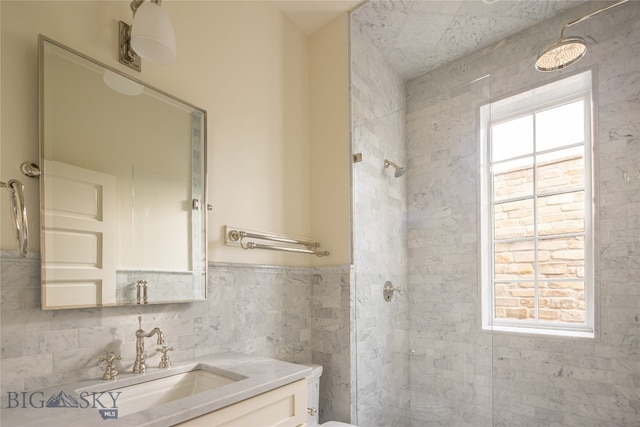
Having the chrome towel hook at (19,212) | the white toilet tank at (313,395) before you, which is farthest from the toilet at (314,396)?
the chrome towel hook at (19,212)

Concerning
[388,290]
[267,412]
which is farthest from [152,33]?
[388,290]

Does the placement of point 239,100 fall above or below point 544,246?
above

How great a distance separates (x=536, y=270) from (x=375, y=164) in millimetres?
1244

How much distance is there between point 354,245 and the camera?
2.07 metres

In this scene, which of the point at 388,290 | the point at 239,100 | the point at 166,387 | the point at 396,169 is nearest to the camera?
the point at 166,387

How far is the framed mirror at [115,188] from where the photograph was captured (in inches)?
44.5

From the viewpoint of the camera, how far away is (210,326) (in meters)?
1.61

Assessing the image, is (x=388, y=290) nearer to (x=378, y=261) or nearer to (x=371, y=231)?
(x=378, y=261)

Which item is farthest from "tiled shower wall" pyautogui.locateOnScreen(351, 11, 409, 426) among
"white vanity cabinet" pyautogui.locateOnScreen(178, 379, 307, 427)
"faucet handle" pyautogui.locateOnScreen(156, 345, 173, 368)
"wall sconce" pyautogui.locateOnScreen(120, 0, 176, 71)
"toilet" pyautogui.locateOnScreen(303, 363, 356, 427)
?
"wall sconce" pyautogui.locateOnScreen(120, 0, 176, 71)

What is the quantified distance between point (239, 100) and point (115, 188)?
0.83 metres

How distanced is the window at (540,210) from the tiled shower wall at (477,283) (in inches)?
4.5

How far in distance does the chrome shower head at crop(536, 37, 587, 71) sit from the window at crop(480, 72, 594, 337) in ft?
1.13

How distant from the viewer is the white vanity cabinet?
1021 mm

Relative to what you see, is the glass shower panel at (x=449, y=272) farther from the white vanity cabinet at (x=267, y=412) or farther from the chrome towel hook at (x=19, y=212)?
the chrome towel hook at (x=19, y=212)
